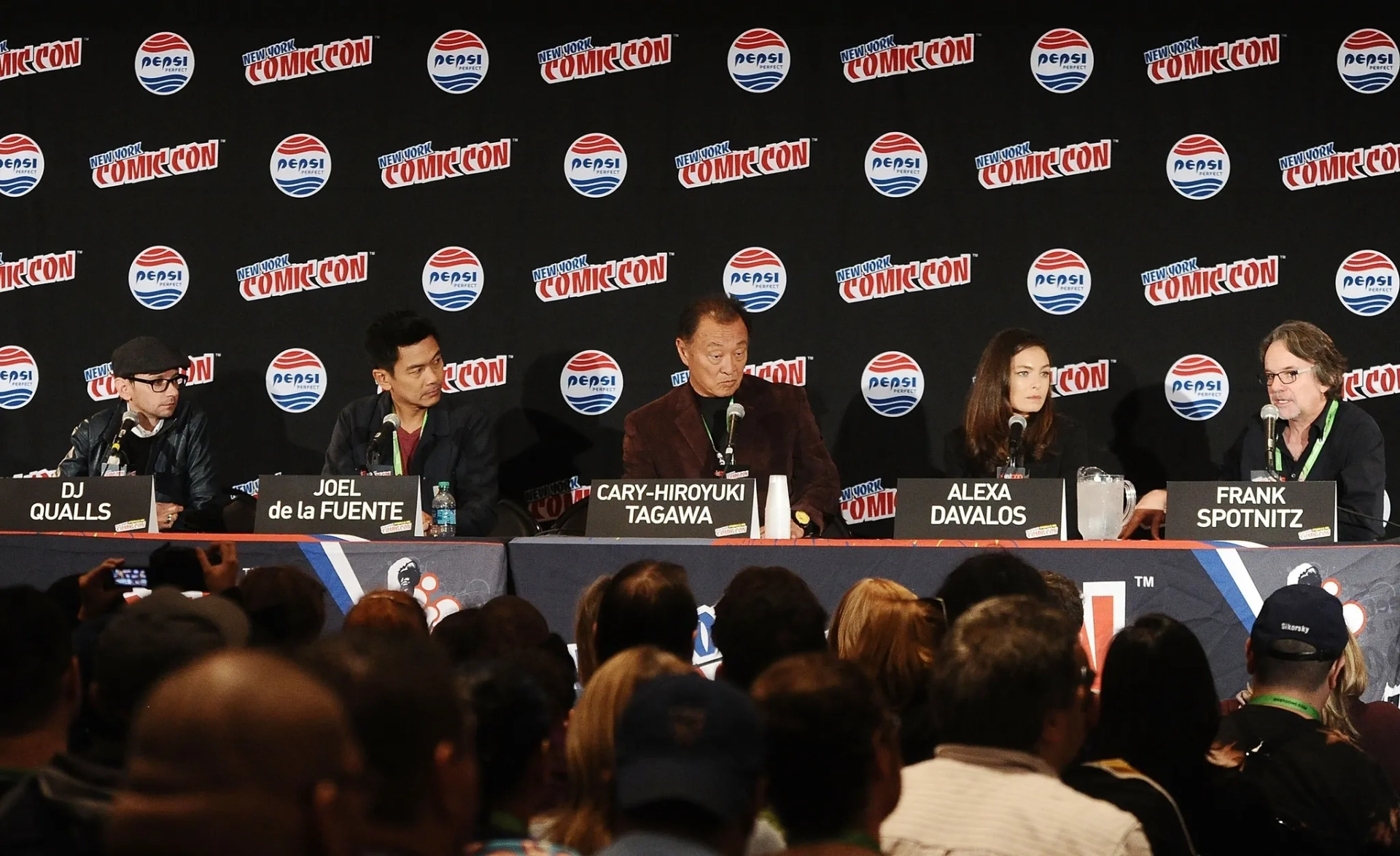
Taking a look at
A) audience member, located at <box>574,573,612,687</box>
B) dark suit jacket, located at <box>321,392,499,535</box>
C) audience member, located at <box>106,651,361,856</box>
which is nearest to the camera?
audience member, located at <box>106,651,361,856</box>

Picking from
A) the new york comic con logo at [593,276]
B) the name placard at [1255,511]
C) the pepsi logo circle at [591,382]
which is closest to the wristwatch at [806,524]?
the name placard at [1255,511]

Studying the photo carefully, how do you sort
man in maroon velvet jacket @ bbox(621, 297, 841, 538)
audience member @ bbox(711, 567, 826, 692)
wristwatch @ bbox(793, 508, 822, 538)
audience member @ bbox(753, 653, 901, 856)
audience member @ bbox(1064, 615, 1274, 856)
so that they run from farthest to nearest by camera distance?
man in maroon velvet jacket @ bbox(621, 297, 841, 538)
wristwatch @ bbox(793, 508, 822, 538)
audience member @ bbox(711, 567, 826, 692)
audience member @ bbox(1064, 615, 1274, 856)
audience member @ bbox(753, 653, 901, 856)

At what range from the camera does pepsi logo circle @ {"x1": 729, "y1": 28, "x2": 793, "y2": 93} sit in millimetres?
6230

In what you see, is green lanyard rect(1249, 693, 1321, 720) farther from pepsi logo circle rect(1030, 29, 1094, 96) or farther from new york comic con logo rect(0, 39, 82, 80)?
new york comic con logo rect(0, 39, 82, 80)

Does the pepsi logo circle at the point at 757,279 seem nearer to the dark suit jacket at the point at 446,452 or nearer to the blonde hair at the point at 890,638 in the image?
the dark suit jacket at the point at 446,452

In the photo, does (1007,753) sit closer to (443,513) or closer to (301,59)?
(443,513)

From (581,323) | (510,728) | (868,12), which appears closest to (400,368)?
(581,323)

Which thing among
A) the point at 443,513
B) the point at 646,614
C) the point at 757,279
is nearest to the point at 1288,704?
the point at 646,614

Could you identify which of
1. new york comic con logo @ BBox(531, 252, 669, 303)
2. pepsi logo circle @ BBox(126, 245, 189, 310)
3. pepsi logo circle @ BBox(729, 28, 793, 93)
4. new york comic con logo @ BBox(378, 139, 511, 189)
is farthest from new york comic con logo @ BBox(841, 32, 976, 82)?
pepsi logo circle @ BBox(126, 245, 189, 310)

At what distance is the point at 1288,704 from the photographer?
2471mm

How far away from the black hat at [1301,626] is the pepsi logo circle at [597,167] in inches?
162

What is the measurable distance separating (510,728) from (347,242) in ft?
16.1

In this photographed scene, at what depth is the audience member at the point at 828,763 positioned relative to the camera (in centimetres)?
156

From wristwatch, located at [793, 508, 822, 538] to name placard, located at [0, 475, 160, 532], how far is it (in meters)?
1.85
